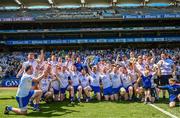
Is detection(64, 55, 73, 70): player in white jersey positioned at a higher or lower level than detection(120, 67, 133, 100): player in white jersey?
higher

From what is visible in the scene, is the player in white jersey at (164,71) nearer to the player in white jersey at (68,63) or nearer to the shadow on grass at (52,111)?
the player in white jersey at (68,63)

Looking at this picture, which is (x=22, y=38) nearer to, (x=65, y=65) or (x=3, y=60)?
(x=3, y=60)

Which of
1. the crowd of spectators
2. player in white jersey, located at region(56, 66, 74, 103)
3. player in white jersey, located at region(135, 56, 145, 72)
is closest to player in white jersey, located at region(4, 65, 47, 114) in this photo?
player in white jersey, located at region(56, 66, 74, 103)

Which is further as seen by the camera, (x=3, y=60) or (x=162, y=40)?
(x=162, y=40)

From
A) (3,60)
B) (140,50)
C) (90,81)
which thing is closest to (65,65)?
(90,81)

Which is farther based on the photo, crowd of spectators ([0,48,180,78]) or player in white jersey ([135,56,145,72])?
crowd of spectators ([0,48,180,78])

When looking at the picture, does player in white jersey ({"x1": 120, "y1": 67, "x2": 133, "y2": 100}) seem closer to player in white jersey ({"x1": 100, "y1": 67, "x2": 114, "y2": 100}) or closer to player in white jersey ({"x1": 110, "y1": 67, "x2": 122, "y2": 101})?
player in white jersey ({"x1": 110, "y1": 67, "x2": 122, "y2": 101})

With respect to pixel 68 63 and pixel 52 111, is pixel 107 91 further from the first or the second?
pixel 52 111

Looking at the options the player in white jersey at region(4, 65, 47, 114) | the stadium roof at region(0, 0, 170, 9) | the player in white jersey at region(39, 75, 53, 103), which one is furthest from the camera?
the stadium roof at region(0, 0, 170, 9)

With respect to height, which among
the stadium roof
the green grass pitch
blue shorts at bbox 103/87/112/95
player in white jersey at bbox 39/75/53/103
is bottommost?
the green grass pitch

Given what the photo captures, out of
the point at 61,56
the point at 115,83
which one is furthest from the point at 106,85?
the point at 61,56

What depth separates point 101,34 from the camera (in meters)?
49.8

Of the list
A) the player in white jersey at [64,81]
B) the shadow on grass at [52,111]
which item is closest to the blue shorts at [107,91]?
the player in white jersey at [64,81]

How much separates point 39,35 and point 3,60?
35.3ft
